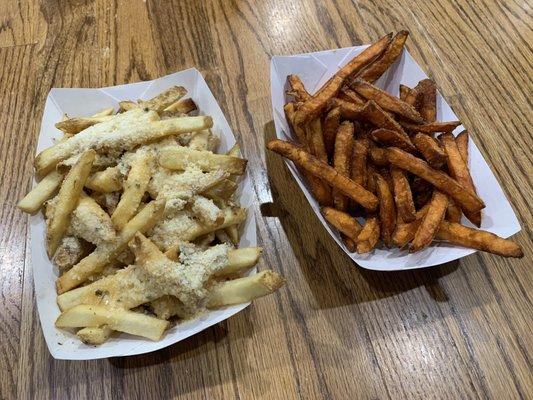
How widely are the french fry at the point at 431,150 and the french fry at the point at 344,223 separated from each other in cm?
25

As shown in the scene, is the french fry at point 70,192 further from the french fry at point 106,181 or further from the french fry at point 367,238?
the french fry at point 367,238

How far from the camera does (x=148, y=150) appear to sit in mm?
1153

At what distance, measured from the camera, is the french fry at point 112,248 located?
1.05m

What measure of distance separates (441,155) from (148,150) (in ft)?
2.46

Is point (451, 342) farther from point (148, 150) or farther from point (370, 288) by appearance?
point (148, 150)

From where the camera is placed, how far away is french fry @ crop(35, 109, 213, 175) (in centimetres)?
114

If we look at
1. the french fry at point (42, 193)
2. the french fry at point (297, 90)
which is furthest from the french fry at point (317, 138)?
the french fry at point (42, 193)

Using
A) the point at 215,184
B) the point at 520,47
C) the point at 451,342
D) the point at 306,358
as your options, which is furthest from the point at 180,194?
the point at 520,47

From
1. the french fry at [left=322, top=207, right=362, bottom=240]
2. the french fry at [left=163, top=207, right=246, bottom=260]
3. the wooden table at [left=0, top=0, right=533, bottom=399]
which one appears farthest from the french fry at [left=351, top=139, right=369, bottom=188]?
the french fry at [left=163, top=207, right=246, bottom=260]

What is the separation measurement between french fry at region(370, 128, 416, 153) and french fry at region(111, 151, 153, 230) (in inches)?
23.6

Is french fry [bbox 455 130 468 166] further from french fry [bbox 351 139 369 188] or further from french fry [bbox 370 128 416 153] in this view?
french fry [bbox 351 139 369 188]

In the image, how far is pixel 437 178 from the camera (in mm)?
1167

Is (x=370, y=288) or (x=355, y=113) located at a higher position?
(x=355, y=113)

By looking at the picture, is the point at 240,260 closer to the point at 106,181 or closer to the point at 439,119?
the point at 106,181
